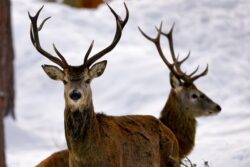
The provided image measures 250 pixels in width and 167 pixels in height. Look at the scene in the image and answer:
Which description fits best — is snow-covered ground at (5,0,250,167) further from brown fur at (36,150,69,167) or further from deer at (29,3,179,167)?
deer at (29,3,179,167)

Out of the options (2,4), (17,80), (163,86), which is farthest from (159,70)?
(2,4)

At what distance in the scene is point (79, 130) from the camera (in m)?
8.20

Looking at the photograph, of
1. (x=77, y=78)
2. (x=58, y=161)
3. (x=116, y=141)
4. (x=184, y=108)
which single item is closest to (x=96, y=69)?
(x=77, y=78)

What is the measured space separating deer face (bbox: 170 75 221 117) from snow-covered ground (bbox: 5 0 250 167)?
1.72ft

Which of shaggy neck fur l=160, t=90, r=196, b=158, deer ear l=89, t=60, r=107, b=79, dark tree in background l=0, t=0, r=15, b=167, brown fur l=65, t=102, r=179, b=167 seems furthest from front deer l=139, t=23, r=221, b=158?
deer ear l=89, t=60, r=107, b=79

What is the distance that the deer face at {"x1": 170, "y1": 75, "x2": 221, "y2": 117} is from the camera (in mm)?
12109

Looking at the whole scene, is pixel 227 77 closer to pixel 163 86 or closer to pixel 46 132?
pixel 163 86

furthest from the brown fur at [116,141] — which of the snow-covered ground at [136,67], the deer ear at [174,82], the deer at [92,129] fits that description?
the snow-covered ground at [136,67]

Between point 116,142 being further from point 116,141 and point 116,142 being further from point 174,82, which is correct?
point 174,82

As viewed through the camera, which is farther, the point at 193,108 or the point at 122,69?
the point at 122,69

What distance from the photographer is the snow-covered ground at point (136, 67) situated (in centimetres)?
1585

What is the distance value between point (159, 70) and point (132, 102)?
1.19 metres

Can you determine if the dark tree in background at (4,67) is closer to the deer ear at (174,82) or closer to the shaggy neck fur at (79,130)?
the deer ear at (174,82)

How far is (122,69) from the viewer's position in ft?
63.1
